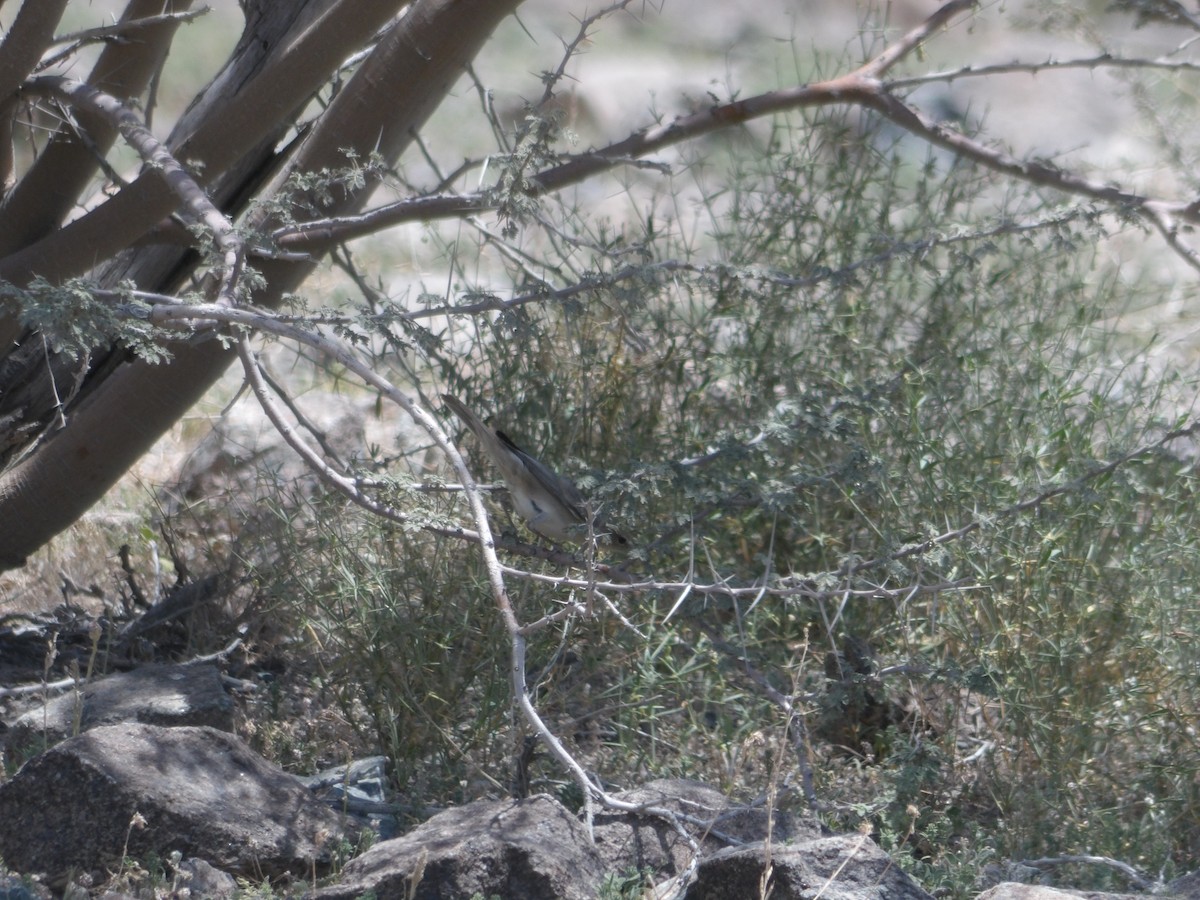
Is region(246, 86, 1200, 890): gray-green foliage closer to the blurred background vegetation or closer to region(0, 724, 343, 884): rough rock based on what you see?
the blurred background vegetation

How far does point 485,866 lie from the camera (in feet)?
8.04

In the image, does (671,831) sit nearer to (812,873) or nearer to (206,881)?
(812,873)

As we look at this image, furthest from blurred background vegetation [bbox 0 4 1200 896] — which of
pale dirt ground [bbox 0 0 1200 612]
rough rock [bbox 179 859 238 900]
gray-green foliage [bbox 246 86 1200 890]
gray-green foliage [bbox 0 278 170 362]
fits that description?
pale dirt ground [bbox 0 0 1200 612]

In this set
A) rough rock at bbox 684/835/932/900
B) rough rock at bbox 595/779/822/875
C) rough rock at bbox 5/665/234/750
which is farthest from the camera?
rough rock at bbox 5/665/234/750

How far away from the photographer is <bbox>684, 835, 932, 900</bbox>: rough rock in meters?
2.39

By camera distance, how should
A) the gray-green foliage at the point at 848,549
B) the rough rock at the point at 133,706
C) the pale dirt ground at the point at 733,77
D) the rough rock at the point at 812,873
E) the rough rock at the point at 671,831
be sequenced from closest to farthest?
the rough rock at the point at 812,873 < the rough rock at the point at 671,831 < the rough rock at the point at 133,706 < the gray-green foliage at the point at 848,549 < the pale dirt ground at the point at 733,77

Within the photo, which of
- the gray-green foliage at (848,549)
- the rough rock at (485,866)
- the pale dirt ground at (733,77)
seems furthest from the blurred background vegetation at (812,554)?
the pale dirt ground at (733,77)

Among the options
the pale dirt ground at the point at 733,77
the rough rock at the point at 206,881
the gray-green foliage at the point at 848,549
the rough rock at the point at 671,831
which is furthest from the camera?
the pale dirt ground at the point at 733,77

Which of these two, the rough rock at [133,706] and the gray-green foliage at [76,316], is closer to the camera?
the gray-green foliage at [76,316]

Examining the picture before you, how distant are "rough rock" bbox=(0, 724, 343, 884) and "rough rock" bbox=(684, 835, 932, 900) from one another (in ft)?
2.92

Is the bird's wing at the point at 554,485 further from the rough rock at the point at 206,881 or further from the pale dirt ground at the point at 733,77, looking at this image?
the pale dirt ground at the point at 733,77

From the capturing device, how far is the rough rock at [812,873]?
2.39 m

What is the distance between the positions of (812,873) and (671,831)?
49 centimetres

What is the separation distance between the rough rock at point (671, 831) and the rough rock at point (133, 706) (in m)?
1.24
